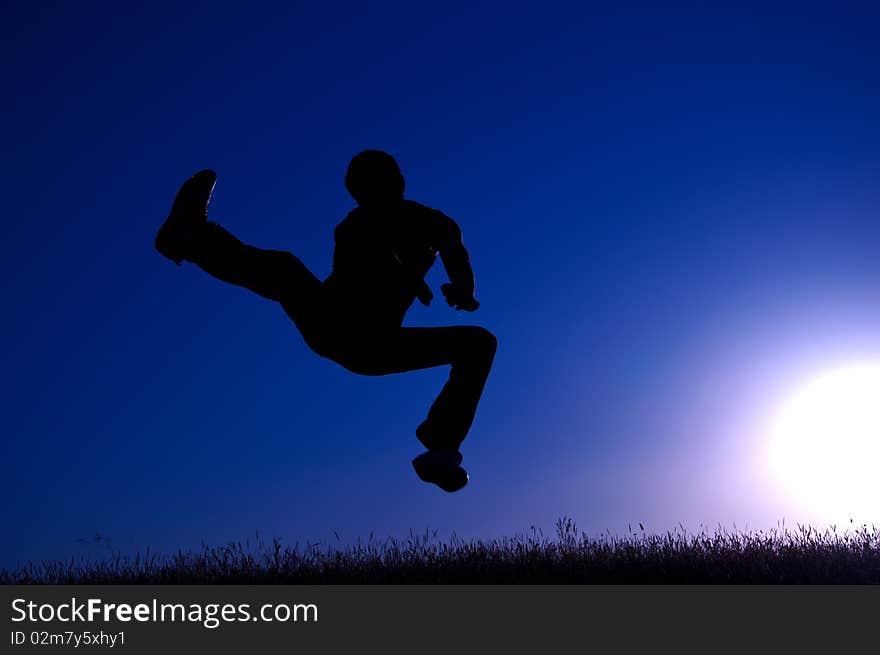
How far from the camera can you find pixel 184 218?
15.9 ft

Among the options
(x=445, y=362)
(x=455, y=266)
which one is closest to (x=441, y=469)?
(x=445, y=362)

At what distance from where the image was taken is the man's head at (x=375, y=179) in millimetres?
5152

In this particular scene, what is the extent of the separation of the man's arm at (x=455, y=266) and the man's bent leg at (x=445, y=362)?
19cm

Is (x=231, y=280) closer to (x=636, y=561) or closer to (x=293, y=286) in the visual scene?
(x=293, y=286)

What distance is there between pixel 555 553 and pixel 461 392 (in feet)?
12.9

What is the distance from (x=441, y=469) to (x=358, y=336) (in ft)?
3.29

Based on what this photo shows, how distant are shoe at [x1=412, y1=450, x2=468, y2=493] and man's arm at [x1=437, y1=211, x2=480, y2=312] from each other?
40.2 inches

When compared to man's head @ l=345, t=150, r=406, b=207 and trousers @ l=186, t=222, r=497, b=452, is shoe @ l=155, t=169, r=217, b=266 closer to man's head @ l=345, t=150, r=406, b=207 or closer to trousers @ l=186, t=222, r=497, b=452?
trousers @ l=186, t=222, r=497, b=452

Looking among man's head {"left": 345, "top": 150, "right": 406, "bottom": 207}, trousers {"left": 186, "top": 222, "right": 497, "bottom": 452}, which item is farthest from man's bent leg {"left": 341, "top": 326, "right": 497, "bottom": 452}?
man's head {"left": 345, "top": 150, "right": 406, "bottom": 207}

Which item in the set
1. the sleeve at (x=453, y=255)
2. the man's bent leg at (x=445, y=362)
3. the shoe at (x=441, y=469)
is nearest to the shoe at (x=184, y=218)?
the man's bent leg at (x=445, y=362)

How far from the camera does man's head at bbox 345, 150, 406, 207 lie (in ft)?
16.9

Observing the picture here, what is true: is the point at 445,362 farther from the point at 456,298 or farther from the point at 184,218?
the point at 184,218

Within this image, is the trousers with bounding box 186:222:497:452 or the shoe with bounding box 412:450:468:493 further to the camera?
the trousers with bounding box 186:222:497:452

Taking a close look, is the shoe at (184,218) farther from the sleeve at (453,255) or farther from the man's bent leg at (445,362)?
the sleeve at (453,255)
